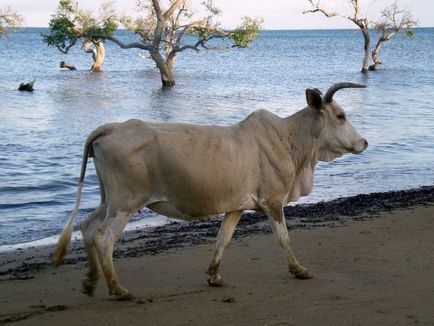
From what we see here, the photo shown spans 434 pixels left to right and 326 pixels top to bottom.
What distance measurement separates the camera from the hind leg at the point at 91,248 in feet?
23.7

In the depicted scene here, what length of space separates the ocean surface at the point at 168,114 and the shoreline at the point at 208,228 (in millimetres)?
826

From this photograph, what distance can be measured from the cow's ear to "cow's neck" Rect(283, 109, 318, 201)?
0.41 ft

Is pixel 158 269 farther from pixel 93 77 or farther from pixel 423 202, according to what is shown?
pixel 93 77

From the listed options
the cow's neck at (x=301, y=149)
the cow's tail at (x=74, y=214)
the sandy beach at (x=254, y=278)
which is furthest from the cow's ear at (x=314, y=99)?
the cow's tail at (x=74, y=214)

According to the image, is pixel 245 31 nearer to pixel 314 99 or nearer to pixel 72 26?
pixel 72 26

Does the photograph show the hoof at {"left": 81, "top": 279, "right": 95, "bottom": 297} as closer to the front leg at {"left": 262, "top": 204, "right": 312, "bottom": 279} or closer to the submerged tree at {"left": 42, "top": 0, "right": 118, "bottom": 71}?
the front leg at {"left": 262, "top": 204, "right": 312, "bottom": 279}

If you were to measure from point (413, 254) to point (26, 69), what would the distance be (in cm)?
5410

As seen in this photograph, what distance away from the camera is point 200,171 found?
725cm

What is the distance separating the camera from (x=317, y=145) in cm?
823

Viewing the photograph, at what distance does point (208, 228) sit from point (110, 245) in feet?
13.4

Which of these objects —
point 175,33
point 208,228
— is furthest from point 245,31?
point 208,228

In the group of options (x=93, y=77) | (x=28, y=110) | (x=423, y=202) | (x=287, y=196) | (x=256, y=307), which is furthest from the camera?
(x=93, y=77)

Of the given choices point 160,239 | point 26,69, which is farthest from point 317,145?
point 26,69

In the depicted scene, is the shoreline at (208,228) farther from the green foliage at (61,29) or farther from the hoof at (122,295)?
the green foliage at (61,29)
